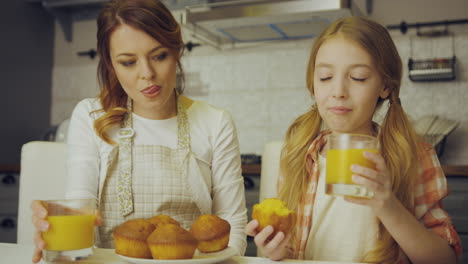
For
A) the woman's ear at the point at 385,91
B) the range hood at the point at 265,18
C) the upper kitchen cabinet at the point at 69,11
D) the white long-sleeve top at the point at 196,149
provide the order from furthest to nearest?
the upper kitchen cabinet at the point at 69,11
the range hood at the point at 265,18
the white long-sleeve top at the point at 196,149
the woman's ear at the point at 385,91

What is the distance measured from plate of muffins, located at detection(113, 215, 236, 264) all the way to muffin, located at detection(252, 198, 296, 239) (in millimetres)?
70

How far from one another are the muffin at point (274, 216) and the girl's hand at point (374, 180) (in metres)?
0.12

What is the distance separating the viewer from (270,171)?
4.64 feet

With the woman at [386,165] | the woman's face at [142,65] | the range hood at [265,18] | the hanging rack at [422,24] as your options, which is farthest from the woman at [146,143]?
the hanging rack at [422,24]

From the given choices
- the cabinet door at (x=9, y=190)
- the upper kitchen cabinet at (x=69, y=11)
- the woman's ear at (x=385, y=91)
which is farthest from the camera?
the upper kitchen cabinet at (x=69, y=11)

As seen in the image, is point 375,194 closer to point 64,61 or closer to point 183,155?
point 183,155

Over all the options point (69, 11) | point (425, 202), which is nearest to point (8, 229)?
point (69, 11)

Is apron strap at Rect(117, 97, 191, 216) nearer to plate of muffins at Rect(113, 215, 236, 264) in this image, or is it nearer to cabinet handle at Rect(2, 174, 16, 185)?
plate of muffins at Rect(113, 215, 236, 264)

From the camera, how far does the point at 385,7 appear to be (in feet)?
9.66

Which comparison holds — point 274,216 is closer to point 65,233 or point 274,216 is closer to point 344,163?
point 344,163

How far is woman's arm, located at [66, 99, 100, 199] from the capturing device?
1.29 m

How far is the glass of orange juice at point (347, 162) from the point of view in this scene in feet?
2.69

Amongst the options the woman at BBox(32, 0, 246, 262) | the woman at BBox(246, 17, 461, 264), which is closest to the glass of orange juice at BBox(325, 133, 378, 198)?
the woman at BBox(246, 17, 461, 264)

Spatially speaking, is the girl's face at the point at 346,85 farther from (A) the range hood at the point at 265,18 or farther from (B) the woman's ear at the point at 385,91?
(A) the range hood at the point at 265,18
